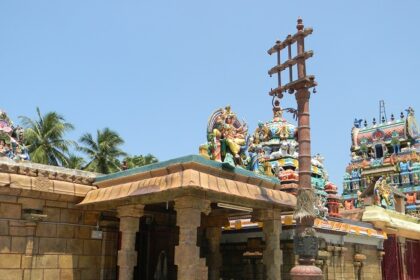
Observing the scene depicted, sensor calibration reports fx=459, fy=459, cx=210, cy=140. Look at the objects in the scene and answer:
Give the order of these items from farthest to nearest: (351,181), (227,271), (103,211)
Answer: (351,181), (227,271), (103,211)

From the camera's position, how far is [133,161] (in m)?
35.6

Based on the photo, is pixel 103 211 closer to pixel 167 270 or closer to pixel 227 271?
pixel 167 270

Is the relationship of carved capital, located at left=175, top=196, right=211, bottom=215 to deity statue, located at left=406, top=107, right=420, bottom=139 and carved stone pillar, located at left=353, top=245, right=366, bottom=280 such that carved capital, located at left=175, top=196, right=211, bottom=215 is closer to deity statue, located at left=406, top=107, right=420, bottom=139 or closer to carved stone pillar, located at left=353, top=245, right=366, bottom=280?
carved stone pillar, located at left=353, top=245, right=366, bottom=280

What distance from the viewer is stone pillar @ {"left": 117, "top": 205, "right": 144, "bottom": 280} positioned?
429 inches

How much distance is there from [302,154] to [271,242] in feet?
11.2

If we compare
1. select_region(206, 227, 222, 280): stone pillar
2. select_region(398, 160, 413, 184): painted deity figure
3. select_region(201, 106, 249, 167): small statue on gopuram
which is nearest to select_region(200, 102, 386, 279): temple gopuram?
select_region(201, 106, 249, 167): small statue on gopuram

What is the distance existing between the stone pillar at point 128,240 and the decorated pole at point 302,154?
4162 mm

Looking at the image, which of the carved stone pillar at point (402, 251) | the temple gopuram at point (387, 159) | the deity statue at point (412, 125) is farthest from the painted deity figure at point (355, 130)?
the carved stone pillar at point (402, 251)

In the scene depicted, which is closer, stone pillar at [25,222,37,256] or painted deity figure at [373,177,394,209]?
stone pillar at [25,222,37,256]

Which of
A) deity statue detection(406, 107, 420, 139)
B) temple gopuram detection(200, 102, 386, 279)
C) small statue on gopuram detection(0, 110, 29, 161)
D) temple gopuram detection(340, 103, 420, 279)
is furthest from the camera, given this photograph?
deity statue detection(406, 107, 420, 139)

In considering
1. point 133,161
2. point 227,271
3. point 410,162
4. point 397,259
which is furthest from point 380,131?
point 227,271

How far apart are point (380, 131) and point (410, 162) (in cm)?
632

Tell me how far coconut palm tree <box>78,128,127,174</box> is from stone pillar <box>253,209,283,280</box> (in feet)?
75.7

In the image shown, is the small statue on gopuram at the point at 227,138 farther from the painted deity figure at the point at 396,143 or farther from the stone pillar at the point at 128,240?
the painted deity figure at the point at 396,143
